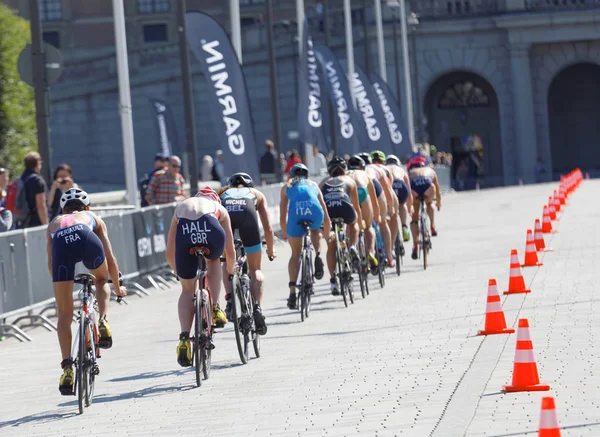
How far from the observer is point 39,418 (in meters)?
11.0

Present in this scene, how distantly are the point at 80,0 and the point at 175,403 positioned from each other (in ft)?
222

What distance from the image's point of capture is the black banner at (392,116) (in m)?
49.3

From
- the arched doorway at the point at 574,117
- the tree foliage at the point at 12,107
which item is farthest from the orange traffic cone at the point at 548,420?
the arched doorway at the point at 574,117

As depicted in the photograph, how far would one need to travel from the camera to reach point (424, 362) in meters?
12.3

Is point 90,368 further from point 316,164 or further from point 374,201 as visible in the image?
point 316,164

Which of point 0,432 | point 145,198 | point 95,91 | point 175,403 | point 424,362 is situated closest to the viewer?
point 0,432

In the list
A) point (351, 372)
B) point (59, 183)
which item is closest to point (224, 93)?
point (59, 183)

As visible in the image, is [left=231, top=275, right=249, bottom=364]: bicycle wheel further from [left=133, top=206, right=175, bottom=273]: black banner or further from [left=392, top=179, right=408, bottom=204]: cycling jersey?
[left=392, top=179, right=408, bottom=204]: cycling jersey

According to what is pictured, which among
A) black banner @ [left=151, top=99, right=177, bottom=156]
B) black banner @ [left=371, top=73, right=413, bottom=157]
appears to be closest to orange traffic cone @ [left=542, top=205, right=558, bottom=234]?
black banner @ [left=151, top=99, right=177, bottom=156]

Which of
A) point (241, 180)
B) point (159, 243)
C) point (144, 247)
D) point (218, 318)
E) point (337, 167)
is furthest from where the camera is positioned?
point (159, 243)

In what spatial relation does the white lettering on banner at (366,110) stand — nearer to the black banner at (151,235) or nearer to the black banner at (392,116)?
the black banner at (392,116)

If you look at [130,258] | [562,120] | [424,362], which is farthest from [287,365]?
[562,120]

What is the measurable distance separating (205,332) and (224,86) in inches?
543

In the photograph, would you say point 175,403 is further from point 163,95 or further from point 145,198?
point 163,95
